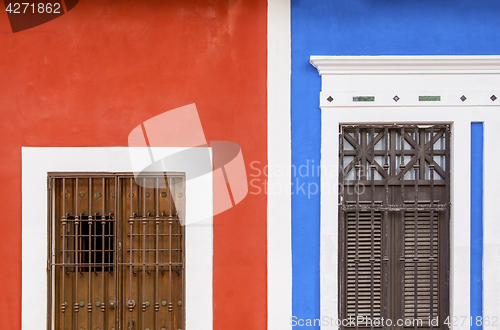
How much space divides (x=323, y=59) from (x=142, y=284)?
250cm

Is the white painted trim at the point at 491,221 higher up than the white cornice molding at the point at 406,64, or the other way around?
the white cornice molding at the point at 406,64

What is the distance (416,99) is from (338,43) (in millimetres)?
814

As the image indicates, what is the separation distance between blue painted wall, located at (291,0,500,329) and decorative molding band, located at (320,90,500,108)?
29 centimetres

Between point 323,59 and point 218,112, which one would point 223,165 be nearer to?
point 218,112

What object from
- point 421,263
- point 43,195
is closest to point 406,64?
point 421,263

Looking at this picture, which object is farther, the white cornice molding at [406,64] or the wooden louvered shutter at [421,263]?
the wooden louvered shutter at [421,263]

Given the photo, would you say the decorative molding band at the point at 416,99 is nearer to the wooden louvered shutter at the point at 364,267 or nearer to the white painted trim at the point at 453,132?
the white painted trim at the point at 453,132

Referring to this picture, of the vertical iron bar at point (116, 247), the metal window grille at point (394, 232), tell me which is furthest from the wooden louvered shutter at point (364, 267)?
the vertical iron bar at point (116, 247)

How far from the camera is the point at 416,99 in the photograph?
9.16 feet

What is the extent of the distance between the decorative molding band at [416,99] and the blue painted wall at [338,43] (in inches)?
11.5

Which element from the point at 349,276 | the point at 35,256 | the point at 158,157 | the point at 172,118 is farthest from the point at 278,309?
the point at 35,256

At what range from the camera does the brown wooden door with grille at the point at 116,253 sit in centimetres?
287
